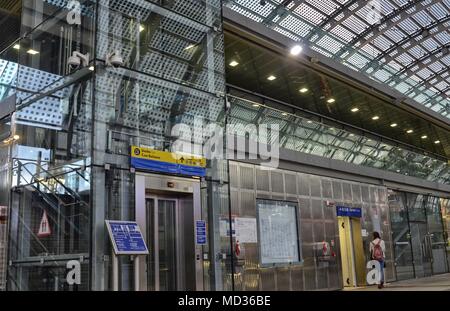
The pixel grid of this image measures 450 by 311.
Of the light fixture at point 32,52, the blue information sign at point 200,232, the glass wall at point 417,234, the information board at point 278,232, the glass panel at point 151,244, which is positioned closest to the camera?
the glass panel at point 151,244

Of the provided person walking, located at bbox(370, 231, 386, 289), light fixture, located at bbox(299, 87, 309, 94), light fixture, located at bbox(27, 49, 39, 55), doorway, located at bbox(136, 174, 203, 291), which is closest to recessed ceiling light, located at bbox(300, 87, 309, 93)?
light fixture, located at bbox(299, 87, 309, 94)

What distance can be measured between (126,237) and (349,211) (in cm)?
956

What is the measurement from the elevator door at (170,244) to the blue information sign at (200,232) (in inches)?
3.6

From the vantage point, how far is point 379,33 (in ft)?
76.4

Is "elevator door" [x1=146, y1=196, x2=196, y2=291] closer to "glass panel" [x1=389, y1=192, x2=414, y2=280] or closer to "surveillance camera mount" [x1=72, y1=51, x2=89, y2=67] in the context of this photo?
"surveillance camera mount" [x1=72, y1=51, x2=89, y2=67]

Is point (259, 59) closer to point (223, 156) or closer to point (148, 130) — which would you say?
point (223, 156)

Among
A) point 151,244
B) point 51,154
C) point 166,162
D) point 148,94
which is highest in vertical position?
point 148,94

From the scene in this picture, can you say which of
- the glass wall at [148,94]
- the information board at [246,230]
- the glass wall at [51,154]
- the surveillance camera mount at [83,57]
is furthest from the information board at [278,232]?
the surveillance camera mount at [83,57]

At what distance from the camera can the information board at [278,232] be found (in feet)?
37.7

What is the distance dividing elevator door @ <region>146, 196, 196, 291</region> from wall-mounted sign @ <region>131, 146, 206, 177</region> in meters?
0.53

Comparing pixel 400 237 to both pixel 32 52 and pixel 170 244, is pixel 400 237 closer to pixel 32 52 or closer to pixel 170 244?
pixel 170 244

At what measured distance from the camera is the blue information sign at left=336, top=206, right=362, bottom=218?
47.0 feet

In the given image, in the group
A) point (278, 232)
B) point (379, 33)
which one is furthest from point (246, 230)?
point (379, 33)

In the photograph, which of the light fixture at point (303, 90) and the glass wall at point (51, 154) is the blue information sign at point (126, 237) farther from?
the light fixture at point (303, 90)
